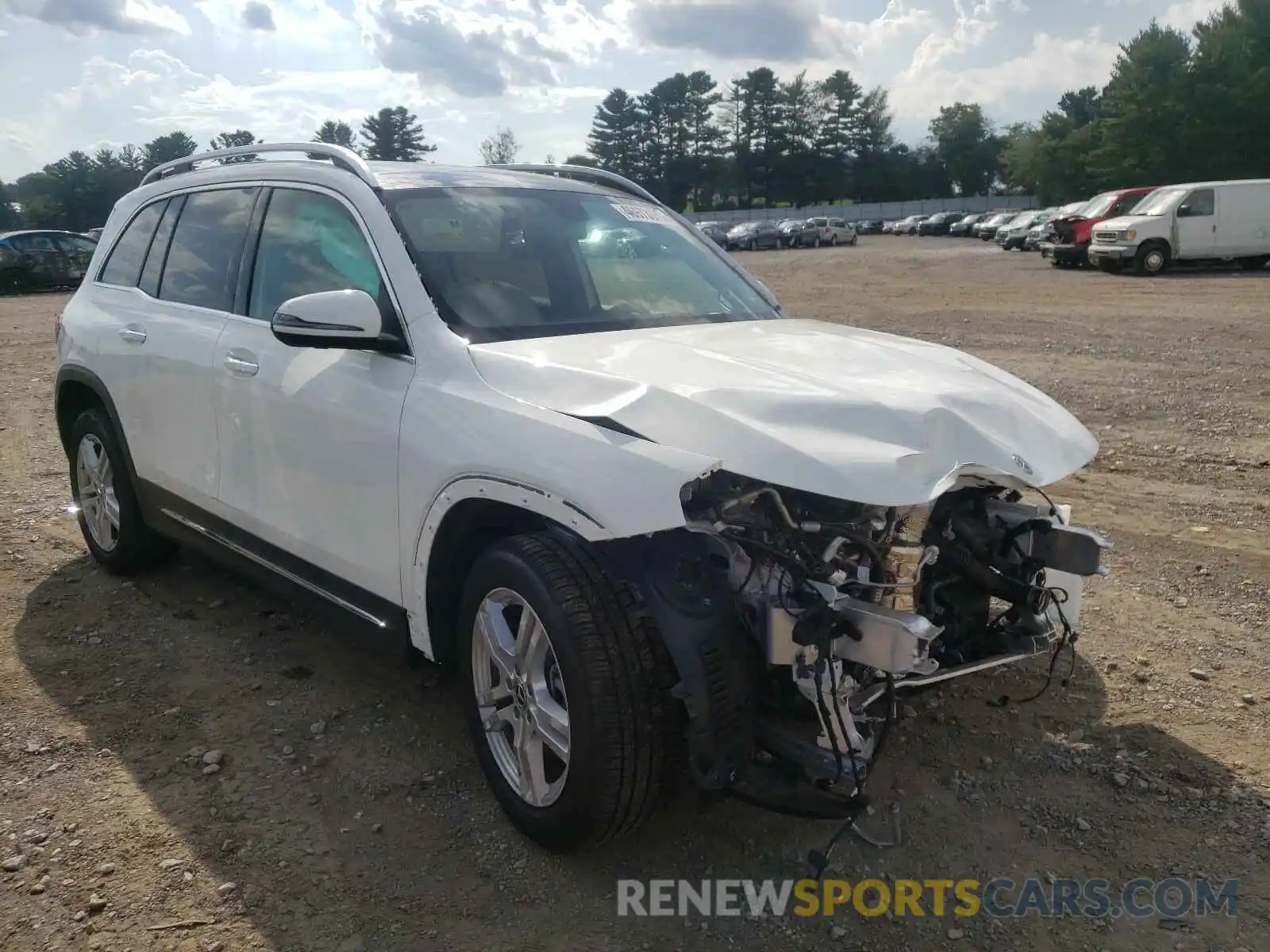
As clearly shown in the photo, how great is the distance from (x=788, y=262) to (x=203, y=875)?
3360 centimetres

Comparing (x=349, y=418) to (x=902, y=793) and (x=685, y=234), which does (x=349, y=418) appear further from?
(x=902, y=793)

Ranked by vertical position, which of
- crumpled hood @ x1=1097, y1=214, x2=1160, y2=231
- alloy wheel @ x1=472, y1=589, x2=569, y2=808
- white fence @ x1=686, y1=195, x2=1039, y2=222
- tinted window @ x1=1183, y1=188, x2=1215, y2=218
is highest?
white fence @ x1=686, y1=195, x2=1039, y2=222

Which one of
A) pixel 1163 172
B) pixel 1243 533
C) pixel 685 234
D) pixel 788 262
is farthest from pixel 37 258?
pixel 1163 172

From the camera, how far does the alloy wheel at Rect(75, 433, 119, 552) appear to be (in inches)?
197

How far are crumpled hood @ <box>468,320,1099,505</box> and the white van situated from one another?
21.3 meters

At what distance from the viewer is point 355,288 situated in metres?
3.37

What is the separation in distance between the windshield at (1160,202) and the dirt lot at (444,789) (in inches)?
750

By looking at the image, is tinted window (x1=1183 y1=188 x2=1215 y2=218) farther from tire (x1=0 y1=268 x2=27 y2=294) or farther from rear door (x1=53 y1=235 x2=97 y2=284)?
tire (x1=0 y1=268 x2=27 y2=294)

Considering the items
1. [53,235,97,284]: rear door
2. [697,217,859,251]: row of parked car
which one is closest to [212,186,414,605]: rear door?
[53,235,97,284]: rear door

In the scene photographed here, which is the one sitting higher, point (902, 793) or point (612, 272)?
point (612, 272)

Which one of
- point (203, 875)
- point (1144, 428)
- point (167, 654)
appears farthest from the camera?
point (1144, 428)

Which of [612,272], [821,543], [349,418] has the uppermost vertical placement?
[612,272]

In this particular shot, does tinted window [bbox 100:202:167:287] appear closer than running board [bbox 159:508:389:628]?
No

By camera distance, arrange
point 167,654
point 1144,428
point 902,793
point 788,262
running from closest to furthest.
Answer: point 902,793
point 167,654
point 1144,428
point 788,262
